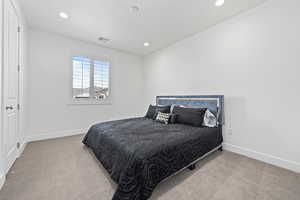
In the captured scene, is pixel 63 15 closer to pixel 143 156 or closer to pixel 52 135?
pixel 52 135

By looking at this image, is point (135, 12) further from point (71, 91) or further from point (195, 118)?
point (71, 91)

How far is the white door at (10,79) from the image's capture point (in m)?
1.65

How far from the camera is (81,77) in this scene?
365cm

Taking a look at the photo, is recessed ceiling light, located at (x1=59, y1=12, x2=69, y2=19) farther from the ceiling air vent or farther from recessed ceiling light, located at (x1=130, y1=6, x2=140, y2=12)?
recessed ceiling light, located at (x1=130, y1=6, x2=140, y2=12)

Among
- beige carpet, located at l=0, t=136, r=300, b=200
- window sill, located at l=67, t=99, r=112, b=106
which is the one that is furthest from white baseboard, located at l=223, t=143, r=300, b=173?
window sill, located at l=67, t=99, r=112, b=106

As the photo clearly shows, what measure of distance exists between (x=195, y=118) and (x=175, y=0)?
2.18 m

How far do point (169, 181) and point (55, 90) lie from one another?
3.53m

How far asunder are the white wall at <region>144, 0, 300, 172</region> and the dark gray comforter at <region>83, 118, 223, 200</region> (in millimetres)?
817

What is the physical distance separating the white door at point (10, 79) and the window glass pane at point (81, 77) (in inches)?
57.0

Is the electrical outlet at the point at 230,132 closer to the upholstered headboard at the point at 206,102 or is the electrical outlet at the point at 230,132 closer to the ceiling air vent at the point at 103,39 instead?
the upholstered headboard at the point at 206,102

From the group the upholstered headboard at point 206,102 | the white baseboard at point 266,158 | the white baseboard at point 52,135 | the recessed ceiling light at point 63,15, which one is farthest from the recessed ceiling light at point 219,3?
the white baseboard at point 52,135

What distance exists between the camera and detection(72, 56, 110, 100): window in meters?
3.59

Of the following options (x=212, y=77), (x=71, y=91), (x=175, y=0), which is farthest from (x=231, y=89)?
(x=71, y=91)

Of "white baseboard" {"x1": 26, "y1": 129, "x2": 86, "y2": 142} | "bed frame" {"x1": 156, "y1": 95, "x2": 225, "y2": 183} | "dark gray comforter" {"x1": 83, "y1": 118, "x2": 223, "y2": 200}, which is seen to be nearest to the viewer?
"dark gray comforter" {"x1": 83, "y1": 118, "x2": 223, "y2": 200}
